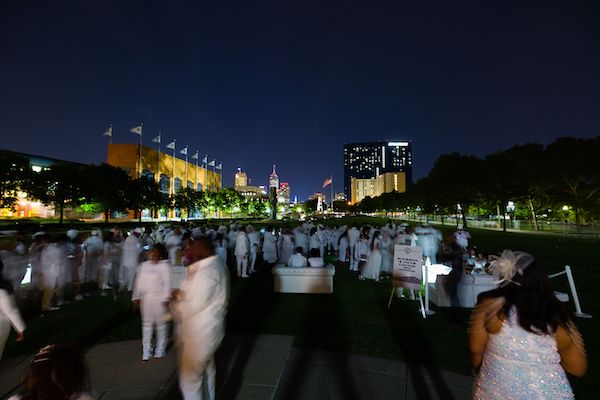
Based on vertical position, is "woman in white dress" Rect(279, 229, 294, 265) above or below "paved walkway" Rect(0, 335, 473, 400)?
above

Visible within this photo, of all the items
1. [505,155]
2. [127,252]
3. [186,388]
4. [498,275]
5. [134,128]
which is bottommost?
[186,388]

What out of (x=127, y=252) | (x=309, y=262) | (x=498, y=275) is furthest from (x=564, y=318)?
(x=127, y=252)

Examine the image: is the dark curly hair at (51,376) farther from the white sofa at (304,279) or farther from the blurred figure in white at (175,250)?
the blurred figure in white at (175,250)

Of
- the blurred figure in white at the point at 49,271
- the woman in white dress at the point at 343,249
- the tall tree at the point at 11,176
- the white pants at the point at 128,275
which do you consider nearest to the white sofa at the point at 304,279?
the white pants at the point at 128,275

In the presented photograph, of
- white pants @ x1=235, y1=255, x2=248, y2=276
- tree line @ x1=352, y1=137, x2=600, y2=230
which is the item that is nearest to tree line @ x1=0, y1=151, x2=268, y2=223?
white pants @ x1=235, y1=255, x2=248, y2=276

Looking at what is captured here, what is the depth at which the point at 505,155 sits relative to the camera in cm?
4659

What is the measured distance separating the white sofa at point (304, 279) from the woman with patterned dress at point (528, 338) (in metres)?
7.53

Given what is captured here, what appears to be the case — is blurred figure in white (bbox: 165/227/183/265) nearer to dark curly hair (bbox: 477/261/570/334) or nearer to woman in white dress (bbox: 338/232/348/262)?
woman in white dress (bbox: 338/232/348/262)

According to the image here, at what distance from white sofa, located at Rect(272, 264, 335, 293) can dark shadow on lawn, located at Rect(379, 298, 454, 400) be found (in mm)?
1627

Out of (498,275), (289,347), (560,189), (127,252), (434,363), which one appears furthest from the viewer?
(560,189)

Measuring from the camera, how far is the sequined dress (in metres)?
2.37

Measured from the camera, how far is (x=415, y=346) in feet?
20.4

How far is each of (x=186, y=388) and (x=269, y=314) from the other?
192 inches

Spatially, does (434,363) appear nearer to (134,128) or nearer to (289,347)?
(289,347)
